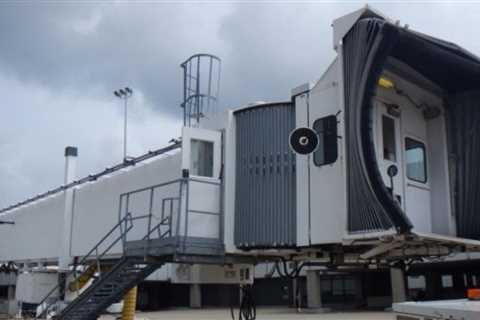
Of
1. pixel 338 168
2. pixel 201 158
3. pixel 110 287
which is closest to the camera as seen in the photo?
pixel 338 168

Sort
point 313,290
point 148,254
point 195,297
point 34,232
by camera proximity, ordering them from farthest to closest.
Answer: point 195,297 → point 313,290 → point 34,232 → point 148,254

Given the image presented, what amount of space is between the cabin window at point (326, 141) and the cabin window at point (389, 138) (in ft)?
3.83

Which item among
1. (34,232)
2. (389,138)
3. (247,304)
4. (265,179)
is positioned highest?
(389,138)

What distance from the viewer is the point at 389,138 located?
1151cm

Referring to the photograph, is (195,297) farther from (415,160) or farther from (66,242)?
(415,160)

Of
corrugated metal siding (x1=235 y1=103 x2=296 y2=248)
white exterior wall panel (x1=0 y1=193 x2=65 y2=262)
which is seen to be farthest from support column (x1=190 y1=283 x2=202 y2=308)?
corrugated metal siding (x1=235 y1=103 x2=296 y2=248)

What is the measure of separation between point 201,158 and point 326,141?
2873 millimetres

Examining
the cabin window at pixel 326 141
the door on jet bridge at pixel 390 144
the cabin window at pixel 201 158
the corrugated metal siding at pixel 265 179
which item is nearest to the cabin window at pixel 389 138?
the door on jet bridge at pixel 390 144

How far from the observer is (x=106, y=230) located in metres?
18.4

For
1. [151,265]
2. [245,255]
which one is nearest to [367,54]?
[245,255]

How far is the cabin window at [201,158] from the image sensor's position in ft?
40.8

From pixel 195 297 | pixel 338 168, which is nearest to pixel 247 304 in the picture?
pixel 338 168

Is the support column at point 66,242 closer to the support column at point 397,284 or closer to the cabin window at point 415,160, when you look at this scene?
the cabin window at point 415,160

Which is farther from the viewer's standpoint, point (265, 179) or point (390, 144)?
point (265, 179)
